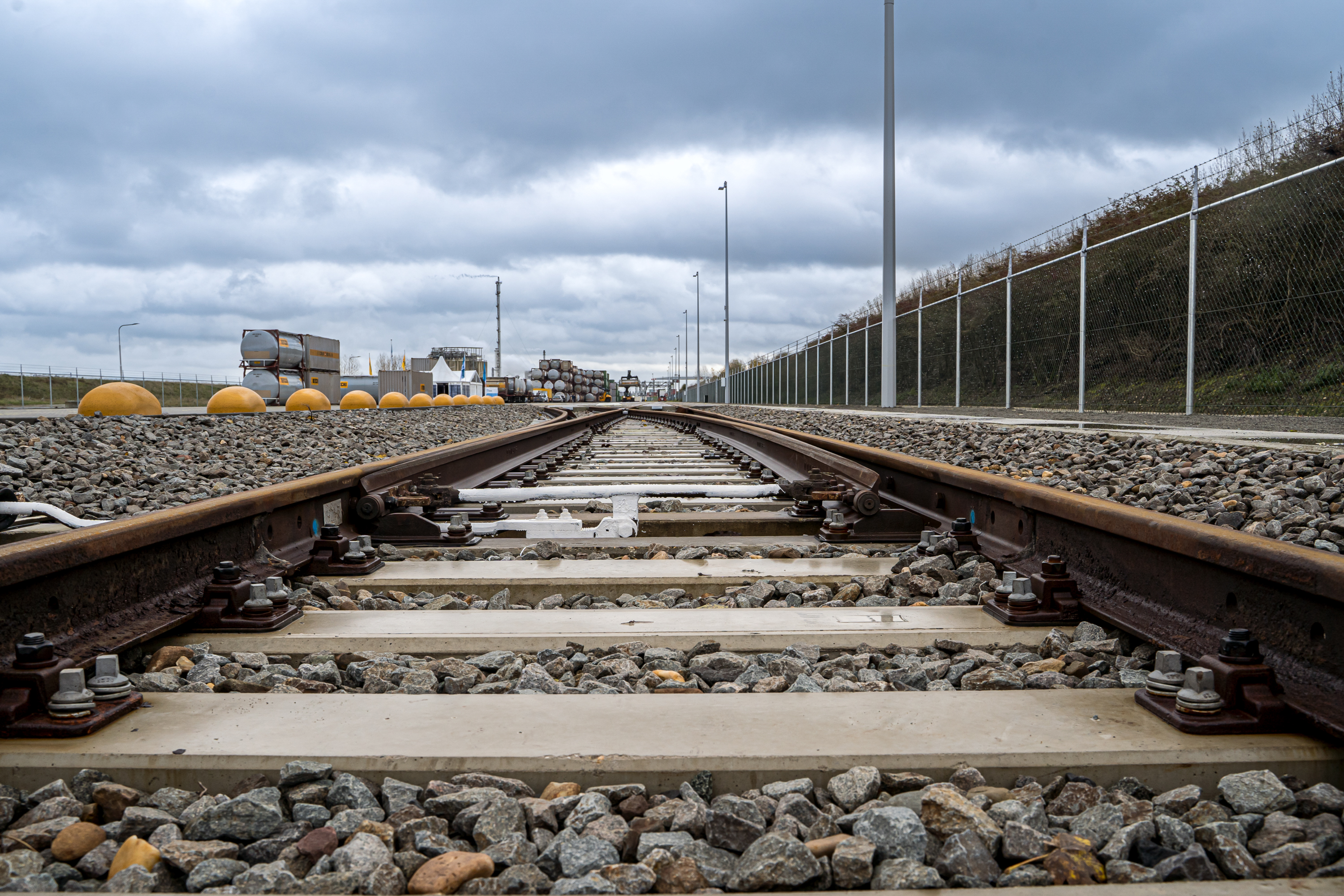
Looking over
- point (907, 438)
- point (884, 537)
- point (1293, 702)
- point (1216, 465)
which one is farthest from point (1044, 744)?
point (907, 438)

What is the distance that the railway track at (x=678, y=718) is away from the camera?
128 centimetres

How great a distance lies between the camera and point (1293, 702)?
1555 millimetres

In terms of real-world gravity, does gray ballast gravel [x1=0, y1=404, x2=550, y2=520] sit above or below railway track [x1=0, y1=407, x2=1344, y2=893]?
above

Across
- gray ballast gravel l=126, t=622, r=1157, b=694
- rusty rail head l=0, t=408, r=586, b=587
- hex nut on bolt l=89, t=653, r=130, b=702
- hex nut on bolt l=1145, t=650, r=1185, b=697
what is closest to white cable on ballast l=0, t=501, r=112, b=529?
rusty rail head l=0, t=408, r=586, b=587

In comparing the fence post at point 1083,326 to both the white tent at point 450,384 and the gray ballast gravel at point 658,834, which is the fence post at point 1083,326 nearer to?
the gray ballast gravel at point 658,834

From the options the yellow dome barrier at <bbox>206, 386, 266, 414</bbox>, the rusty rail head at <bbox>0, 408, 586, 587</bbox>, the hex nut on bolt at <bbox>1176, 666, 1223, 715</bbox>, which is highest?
the yellow dome barrier at <bbox>206, 386, 266, 414</bbox>

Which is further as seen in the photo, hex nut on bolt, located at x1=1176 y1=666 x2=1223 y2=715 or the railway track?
hex nut on bolt, located at x1=1176 y1=666 x2=1223 y2=715

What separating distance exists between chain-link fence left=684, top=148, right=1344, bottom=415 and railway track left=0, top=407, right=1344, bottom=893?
9.35m

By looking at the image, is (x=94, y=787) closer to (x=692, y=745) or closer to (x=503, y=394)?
(x=692, y=745)

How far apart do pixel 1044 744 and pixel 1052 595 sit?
93 centimetres

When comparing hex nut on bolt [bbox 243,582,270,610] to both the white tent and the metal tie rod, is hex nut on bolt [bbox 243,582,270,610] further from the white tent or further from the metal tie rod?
the white tent

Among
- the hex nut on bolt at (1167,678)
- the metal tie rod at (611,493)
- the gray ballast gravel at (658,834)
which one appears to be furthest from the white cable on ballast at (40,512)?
the hex nut on bolt at (1167,678)

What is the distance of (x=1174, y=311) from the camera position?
1217 centimetres

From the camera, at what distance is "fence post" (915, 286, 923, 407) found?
20.0 meters
